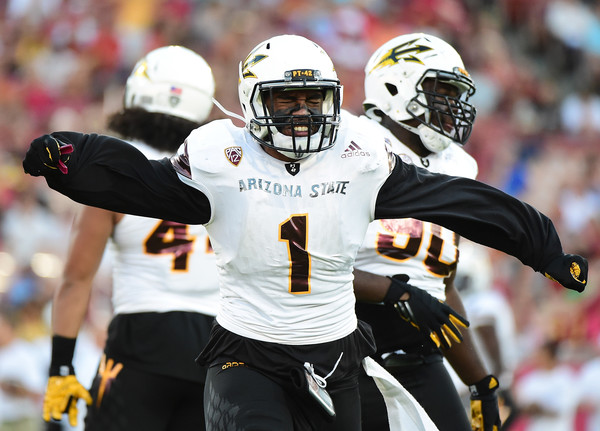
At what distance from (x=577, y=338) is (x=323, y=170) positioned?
16.8 ft

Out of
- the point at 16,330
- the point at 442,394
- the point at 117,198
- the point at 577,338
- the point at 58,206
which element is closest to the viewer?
the point at 117,198

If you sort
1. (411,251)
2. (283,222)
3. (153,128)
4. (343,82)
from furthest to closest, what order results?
(343,82), (153,128), (411,251), (283,222)

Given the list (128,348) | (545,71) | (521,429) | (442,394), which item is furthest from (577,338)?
(545,71)

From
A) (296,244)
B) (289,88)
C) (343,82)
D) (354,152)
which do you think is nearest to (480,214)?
(354,152)

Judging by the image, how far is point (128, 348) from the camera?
14.8ft

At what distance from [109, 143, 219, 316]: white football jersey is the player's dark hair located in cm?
47

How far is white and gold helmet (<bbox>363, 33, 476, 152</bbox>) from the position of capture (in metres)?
4.61

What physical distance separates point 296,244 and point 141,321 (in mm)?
1220

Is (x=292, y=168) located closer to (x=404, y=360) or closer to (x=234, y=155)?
(x=234, y=155)

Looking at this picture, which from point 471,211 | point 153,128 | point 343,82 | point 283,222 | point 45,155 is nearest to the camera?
point 45,155

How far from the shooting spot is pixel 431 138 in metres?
4.62

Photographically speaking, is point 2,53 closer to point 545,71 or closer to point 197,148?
point 545,71

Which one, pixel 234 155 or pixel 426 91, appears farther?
pixel 426 91

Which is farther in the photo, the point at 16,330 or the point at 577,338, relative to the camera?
the point at 16,330
